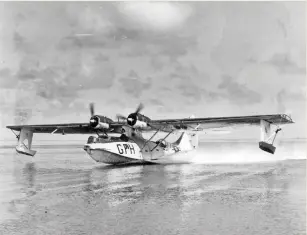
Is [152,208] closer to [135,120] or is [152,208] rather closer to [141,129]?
[135,120]

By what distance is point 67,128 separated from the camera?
30500 millimetres

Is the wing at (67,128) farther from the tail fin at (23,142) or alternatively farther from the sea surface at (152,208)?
the sea surface at (152,208)

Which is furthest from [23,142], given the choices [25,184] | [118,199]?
[118,199]

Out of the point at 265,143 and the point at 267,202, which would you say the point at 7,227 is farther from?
the point at 265,143

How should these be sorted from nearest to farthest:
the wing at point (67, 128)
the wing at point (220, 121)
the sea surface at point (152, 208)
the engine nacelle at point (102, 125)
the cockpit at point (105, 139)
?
the sea surface at point (152, 208) < the wing at point (220, 121) < the cockpit at point (105, 139) < the engine nacelle at point (102, 125) < the wing at point (67, 128)

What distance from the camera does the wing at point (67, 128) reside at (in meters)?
28.1

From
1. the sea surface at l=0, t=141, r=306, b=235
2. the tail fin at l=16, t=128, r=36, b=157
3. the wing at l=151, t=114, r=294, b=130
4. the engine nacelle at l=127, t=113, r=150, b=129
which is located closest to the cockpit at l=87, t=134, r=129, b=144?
the engine nacelle at l=127, t=113, r=150, b=129

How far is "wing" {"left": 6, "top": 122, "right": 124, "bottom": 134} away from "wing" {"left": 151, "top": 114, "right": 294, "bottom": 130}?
142 inches

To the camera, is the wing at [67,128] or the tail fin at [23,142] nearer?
the wing at [67,128]

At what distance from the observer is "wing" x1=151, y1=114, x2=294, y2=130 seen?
23481mm

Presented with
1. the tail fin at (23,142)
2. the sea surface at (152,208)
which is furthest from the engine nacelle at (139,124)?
the tail fin at (23,142)

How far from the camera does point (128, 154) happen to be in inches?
995

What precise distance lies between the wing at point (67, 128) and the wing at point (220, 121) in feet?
11.8

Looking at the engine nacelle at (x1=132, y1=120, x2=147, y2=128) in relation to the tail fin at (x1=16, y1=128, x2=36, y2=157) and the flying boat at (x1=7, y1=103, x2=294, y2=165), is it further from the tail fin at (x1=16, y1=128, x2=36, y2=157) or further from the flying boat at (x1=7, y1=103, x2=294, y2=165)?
the tail fin at (x1=16, y1=128, x2=36, y2=157)
